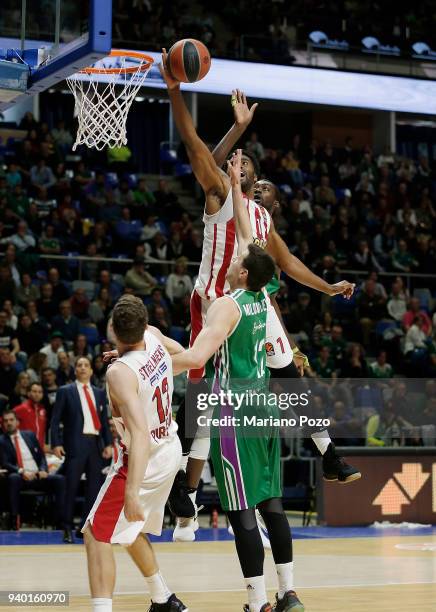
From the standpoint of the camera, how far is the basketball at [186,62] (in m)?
7.24

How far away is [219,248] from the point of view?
7582 millimetres

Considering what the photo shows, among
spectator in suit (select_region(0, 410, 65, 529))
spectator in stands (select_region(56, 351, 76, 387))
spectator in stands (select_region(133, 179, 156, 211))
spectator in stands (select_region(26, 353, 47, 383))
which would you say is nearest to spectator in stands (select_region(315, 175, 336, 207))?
spectator in stands (select_region(133, 179, 156, 211))

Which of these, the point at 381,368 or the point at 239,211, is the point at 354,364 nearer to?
the point at 381,368

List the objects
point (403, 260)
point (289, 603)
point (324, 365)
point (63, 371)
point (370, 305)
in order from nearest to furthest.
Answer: point (289, 603) → point (63, 371) → point (324, 365) → point (370, 305) → point (403, 260)

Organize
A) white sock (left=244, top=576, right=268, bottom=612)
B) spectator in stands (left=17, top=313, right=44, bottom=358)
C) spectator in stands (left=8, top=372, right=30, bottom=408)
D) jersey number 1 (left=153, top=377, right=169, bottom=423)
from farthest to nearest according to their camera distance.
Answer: spectator in stands (left=17, top=313, right=44, bottom=358), spectator in stands (left=8, top=372, right=30, bottom=408), white sock (left=244, top=576, right=268, bottom=612), jersey number 1 (left=153, top=377, right=169, bottom=423)

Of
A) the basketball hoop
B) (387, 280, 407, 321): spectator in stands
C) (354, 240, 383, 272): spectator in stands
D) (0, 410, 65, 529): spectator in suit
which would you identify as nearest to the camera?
the basketball hoop

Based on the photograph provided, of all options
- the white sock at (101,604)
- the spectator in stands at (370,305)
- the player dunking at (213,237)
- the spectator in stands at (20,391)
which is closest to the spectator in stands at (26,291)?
the spectator in stands at (20,391)

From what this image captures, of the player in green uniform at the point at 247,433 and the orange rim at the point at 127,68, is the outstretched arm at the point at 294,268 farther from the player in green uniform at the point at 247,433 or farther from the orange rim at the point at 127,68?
the orange rim at the point at 127,68

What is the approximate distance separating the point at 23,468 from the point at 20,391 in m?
1.18

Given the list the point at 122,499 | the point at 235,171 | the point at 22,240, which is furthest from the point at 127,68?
the point at 22,240

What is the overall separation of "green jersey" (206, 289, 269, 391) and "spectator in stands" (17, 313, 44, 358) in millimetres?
9620

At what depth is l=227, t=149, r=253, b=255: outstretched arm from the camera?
7102mm

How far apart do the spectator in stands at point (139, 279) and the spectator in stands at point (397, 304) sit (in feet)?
15.6

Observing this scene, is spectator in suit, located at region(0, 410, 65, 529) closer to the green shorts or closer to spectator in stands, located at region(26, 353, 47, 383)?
spectator in stands, located at region(26, 353, 47, 383)
